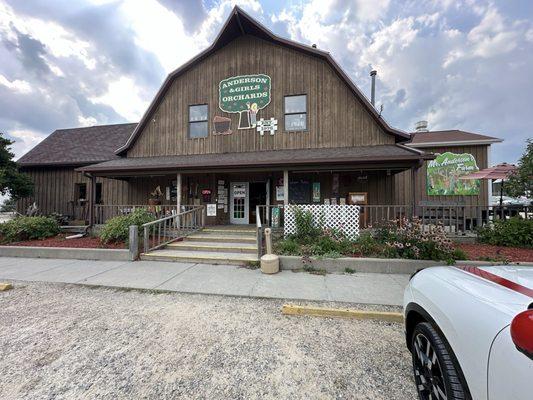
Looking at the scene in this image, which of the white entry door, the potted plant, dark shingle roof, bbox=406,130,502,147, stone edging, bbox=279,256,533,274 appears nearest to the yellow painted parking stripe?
stone edging, bbox=279,256,533,274

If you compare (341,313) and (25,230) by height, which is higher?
(25,230)

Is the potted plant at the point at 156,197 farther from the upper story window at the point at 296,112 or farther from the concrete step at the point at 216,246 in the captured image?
the upper story window at the point at 296,112

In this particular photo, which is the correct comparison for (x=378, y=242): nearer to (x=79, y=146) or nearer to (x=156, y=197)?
(x=156, y=197)

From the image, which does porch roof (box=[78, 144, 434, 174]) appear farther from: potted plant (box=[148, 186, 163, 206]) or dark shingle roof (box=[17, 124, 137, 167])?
→ dark shingle roof (box=[17, 124, 137, 167])

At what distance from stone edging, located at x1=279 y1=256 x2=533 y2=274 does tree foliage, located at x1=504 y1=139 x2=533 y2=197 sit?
495cm

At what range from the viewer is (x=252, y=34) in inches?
435

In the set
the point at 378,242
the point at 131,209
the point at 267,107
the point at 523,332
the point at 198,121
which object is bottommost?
the point at 378,242

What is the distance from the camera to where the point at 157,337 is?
3334 millimetres

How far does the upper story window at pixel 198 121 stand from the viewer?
1153 centimetres

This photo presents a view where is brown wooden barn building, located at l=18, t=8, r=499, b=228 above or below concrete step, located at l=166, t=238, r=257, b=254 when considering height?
above

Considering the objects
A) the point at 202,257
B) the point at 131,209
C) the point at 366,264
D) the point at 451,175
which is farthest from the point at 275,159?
the point at 451,175

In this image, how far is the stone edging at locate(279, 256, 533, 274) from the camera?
241 inches

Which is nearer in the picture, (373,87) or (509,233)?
(509,233)

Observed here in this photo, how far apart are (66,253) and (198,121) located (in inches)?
287
